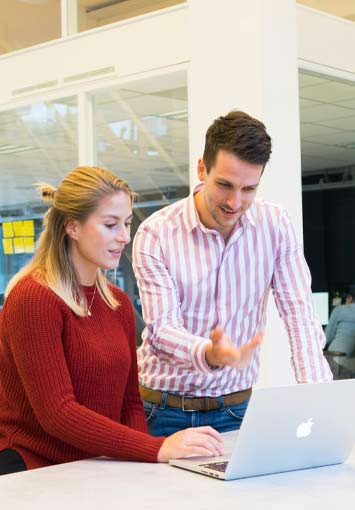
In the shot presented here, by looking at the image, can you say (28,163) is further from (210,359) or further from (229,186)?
(210,359)

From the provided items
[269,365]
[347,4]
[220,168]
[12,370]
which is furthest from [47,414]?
[347,4]

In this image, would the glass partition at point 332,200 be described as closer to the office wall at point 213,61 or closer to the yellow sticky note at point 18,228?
the office wall at point 213,61

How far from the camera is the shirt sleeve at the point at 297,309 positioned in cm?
263

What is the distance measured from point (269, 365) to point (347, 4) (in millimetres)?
2413

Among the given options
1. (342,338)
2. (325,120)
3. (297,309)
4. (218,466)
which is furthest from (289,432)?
(342,338)

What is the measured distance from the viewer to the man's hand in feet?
6.84

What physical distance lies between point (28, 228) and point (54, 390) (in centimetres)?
452

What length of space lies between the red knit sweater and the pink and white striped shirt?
0.81ft

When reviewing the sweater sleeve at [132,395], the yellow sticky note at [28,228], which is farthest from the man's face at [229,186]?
the yellow sticky note at [28,228]

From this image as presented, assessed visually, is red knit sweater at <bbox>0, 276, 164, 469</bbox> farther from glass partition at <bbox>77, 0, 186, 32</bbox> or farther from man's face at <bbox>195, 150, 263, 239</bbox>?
glass partition at <bbox>77, 0, 186, 32</bbox>

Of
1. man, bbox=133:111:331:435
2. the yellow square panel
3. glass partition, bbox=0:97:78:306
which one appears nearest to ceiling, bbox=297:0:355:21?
glass partition, bbox=0:97:78:306

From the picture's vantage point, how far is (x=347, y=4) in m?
5.69

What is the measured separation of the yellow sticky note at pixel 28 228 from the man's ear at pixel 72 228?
416cm

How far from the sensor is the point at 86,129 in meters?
6.00
